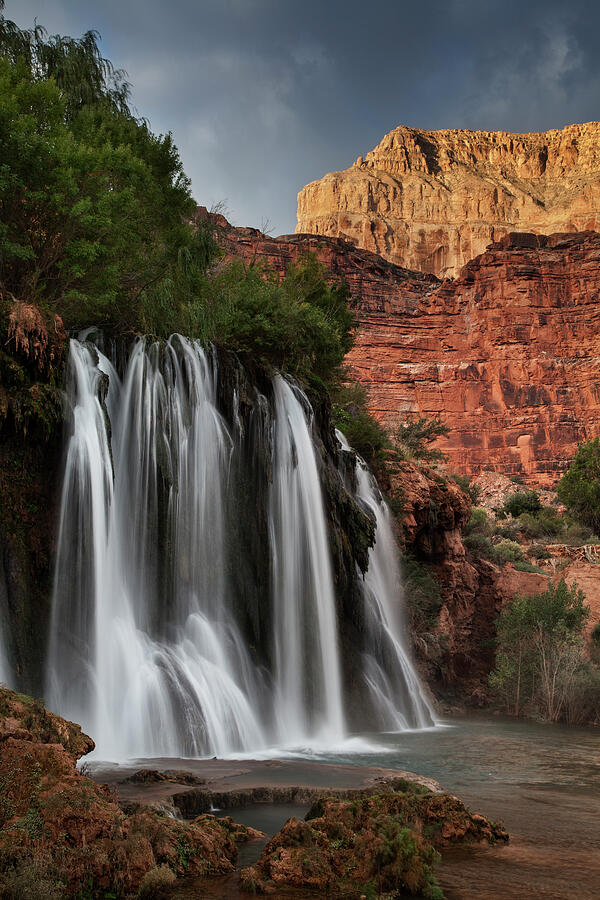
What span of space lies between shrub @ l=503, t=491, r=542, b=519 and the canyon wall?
1242 cm

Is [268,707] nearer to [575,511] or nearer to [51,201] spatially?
[51,201]

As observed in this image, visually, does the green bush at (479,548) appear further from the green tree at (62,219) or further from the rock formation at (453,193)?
the rock formation at (453,193)

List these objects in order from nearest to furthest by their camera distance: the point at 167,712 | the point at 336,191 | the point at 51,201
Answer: the point at 167,712, the point at 51,201, the point at 336,191

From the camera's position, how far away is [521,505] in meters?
63.1

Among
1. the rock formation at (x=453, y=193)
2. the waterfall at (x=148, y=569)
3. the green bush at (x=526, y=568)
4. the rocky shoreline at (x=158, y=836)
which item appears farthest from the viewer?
the rock formation at (x=453, y=193)

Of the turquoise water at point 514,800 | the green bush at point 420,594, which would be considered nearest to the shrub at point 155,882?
the turquoise water at point 514,800

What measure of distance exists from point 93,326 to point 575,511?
44893mm

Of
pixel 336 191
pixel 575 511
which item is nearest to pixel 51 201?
pixel 575 511

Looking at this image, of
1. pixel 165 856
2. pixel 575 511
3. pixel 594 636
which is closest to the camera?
pixel 165 856

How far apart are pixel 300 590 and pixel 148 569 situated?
4.19m

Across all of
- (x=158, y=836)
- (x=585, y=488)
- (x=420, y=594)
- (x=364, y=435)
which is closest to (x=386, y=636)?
(x=420, y=594)

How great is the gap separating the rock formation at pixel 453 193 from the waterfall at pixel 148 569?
110m

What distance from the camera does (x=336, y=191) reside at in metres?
133

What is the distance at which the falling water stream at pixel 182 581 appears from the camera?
1119 centimetres
